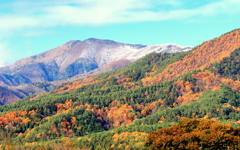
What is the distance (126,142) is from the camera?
473 feet

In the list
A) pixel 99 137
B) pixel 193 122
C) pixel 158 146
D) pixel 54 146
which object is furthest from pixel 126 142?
pixel 54 146

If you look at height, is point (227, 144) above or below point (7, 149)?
below

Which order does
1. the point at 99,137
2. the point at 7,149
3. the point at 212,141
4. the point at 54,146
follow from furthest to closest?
the point at 99,137
the point at 212,141
the point at 54,146
the point at 7,149

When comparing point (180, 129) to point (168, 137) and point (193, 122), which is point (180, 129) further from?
point (168, 137)

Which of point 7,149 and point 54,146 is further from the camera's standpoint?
point 54,146

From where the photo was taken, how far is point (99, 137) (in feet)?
575

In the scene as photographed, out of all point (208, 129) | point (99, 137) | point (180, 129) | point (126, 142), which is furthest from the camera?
point (99, 137)

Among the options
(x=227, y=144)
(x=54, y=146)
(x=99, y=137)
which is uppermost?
(x=54, y=146)

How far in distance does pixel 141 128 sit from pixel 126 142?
143 feet

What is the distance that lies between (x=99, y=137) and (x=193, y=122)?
10461 cm

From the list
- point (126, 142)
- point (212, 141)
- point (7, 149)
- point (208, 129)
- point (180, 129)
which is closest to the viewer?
point (7, 149)

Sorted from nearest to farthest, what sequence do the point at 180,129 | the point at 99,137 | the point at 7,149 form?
the point at 7,149 < the point at 180,129 < the point at 99,137

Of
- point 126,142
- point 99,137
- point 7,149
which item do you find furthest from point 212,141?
point 99,137

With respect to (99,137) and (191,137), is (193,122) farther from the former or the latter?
(99,137)
